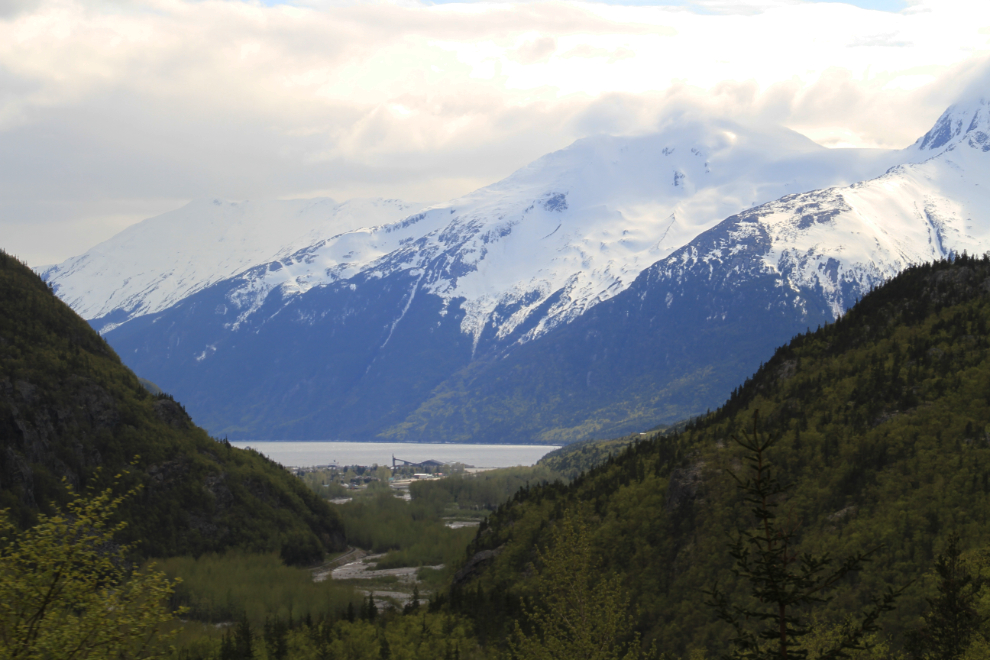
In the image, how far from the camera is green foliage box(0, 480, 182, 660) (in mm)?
43875

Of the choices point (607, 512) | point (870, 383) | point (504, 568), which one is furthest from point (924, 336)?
point (504, 568)

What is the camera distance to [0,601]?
44781 mm

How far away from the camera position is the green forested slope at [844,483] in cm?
13438

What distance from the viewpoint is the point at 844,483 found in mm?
154125

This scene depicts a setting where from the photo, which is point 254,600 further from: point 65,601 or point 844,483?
point 65,601

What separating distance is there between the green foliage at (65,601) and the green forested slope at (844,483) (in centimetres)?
8314

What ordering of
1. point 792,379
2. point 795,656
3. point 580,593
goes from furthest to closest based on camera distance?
point 792,379
point 580,593
point 795,656

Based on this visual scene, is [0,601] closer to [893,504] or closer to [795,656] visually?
[795,656]

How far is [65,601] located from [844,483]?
13153cm

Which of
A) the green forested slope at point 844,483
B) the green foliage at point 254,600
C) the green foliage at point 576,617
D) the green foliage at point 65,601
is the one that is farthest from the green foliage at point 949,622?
the green foliage at point 254,600

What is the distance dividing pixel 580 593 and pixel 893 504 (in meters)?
76.6

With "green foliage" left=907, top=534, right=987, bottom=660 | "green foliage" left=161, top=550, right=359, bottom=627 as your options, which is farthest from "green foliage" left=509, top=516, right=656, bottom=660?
"green foliage" left=161, top=550, right=359, bottom=627

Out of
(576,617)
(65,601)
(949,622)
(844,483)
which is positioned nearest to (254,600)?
(844,483)

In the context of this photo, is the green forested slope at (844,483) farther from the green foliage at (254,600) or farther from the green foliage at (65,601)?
the green foliage at (65,601)
